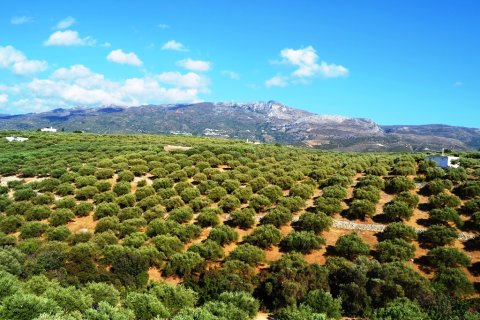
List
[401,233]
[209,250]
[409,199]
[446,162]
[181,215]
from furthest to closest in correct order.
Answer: [446,162]
[409,199]
[181,215]
[401,233]
[209,250]

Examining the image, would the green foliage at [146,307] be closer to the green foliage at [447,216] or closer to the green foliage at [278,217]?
the green foliage at [278,217]

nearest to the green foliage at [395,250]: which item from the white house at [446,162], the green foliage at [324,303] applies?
the green foliage at [324,303]

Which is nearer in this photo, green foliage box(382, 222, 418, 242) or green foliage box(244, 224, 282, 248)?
green foliage box(382, 222, 418, 242)

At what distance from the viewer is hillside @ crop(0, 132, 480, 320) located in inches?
685

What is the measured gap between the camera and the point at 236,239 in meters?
27.0

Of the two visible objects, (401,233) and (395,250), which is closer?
(395,250)

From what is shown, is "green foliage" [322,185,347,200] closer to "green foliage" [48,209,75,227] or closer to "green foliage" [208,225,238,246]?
"green foliage" [208,225,238,246]

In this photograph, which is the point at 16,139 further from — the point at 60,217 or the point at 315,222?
the point at 315,222

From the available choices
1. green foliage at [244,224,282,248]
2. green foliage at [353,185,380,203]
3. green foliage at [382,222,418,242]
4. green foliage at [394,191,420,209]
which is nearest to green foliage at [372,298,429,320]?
green foliage at [382,222,418,242]

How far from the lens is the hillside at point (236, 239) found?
57.1 feet

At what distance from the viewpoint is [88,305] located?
1661 centimetres

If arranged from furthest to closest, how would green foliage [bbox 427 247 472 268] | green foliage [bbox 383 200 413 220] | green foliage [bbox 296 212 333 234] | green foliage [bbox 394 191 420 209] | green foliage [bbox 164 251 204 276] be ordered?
green foliage [bbox 394 191 420 209] → green foliage [bbox 383 200 413 220] → green foliage [bbox 296 212 333 234] → green foliage [bbox 164 251 204 276] → green foliage [bbox 427 247 472 268]

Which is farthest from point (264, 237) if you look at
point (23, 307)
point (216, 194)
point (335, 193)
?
point (23, 307)

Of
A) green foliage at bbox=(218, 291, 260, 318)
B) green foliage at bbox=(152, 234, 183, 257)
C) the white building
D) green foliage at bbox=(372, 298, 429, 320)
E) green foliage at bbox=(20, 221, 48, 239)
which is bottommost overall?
green foliage at bbox=(20, 221, 48, 239)
